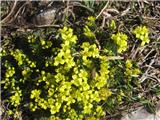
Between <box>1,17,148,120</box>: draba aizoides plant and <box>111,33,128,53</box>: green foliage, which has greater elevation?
<box>111,33,128,53</box>: green foliage

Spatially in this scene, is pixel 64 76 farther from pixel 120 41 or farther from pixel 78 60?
pixel 120 41

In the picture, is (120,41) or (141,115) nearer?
(120,41)

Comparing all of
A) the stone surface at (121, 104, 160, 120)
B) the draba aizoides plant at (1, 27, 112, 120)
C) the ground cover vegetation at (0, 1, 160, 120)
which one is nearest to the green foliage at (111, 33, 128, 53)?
the ground cover vegetation at (0, 1, 160, 120)

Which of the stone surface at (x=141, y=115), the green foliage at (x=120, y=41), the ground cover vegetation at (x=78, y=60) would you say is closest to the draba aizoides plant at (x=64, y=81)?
the ground cover vegetation at (x=78, y=60)

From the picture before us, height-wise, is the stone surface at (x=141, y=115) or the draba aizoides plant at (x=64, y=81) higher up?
the draba aizoides plant at (x=64, y=81)

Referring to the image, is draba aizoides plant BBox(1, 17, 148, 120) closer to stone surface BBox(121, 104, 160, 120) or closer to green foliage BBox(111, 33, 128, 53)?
green foliage BBox(111, 33, 128, 53)

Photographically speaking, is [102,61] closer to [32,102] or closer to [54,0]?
[32,102]

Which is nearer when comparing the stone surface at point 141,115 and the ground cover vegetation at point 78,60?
the ground cover vegetation at point 78,60

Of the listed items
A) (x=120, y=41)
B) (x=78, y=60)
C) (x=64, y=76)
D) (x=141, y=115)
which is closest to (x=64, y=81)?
(x=64, y=76)

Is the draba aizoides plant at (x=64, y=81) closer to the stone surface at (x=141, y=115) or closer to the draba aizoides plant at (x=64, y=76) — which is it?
the draba aizoides plant at (x=64, y=76)
